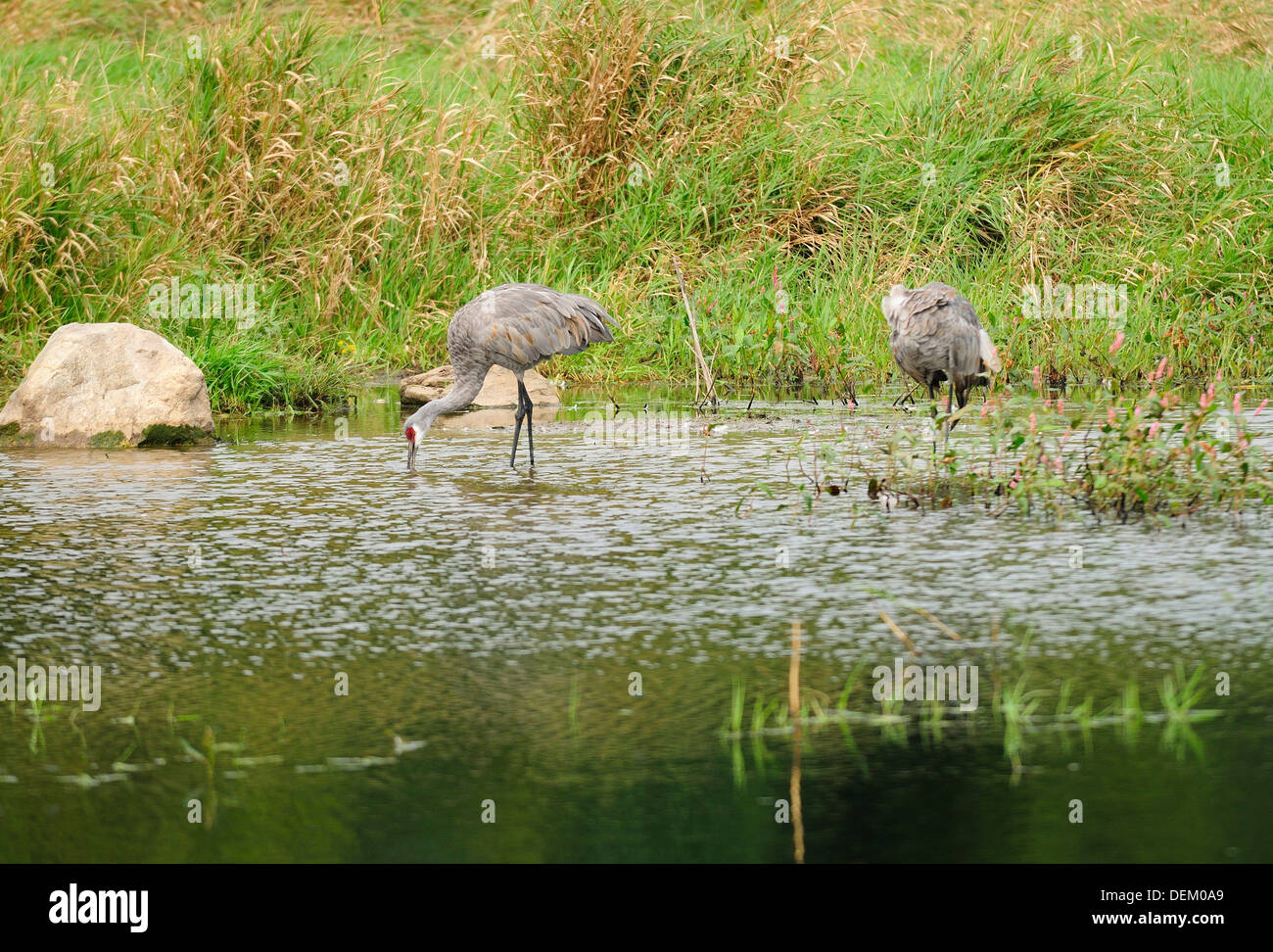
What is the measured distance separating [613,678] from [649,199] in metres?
9.72

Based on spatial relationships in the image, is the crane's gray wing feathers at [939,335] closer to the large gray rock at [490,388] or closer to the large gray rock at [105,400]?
the large gray rock at [490,388]

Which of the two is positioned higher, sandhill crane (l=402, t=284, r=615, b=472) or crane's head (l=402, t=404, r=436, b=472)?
sandhill crane (l=402, t=284, r=615, b=472)

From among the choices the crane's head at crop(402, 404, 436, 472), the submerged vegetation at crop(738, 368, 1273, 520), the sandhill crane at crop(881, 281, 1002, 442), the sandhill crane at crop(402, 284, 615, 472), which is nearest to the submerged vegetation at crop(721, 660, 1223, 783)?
the submerged vegetation at crop(738, 368, 1273, 520)

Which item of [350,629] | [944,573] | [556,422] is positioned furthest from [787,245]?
[350,629]

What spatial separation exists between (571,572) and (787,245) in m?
8.14

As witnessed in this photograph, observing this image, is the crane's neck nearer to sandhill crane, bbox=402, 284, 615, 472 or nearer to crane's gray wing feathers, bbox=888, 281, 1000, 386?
sandhill crane, bbox=402, 284, 615, 472

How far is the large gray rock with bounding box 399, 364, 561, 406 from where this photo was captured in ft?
39.0

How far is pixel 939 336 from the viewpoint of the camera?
948 cm

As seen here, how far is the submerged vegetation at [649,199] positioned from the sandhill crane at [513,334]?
2412 millimetres

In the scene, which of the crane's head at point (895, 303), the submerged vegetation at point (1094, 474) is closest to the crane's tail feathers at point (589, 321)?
the crane's head at point (895, 303)

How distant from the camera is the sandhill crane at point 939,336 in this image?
373 inches

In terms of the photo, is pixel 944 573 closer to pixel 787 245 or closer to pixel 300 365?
A: pixel 300 365

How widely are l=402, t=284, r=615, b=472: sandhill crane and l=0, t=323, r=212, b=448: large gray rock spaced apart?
1403 mm
